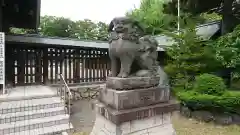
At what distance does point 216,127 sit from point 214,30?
17.3 feet

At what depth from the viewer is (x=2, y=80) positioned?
20.2ft

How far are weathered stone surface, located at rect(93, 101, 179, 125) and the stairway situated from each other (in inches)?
99.0

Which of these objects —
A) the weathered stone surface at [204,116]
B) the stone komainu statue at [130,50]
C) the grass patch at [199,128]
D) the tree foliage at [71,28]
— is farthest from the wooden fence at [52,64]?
the tree foliage at [71,28]

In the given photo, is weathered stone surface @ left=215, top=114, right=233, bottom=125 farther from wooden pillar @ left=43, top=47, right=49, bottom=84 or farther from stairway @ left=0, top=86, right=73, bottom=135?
wooden pillar @ left=43, top=47, right=49, bottom=84

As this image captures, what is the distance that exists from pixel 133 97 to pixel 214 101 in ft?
12.6

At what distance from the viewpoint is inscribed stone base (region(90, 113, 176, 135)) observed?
272 cm

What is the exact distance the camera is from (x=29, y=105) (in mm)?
5328

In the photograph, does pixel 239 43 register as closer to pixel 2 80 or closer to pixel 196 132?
pixel 196 132

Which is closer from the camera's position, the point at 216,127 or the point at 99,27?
the point at 216,127

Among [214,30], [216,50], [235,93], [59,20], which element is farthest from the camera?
[59,20]

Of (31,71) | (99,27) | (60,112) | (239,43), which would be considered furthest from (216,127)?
(99,27)

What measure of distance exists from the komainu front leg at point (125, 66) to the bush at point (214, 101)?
149 inches

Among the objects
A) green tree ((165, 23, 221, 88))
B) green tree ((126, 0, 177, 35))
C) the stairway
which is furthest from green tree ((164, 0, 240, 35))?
the stairway

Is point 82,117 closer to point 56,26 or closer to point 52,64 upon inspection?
point 52,64
